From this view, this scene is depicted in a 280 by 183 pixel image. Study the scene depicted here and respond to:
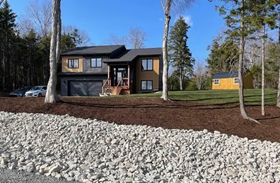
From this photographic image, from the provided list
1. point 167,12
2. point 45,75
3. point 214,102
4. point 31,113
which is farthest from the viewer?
point 45,75

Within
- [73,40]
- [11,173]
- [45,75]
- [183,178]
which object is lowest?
[183,178]

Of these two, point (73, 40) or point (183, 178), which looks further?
point (73, 40)

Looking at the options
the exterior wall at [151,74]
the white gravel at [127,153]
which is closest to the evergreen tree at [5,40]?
the exterior wall at [151,74]

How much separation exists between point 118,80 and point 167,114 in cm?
2077

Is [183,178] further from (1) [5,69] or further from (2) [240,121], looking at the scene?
(1) [5,69]

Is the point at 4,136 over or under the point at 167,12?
under

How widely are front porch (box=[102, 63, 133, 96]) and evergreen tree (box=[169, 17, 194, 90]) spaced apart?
1948cm

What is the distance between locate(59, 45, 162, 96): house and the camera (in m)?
33.6

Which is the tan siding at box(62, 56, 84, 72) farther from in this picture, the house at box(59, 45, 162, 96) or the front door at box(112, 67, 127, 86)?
the front door at box(112, 67, 127, 86)

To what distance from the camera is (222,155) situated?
9320 millimetres

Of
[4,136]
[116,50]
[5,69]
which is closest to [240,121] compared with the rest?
[4,136]

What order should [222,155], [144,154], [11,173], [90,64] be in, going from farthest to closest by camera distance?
[90,64] < [222,155] < [144,154] < [11,173]

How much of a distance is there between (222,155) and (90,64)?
27.8 metres

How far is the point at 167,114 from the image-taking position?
14.0 meters
